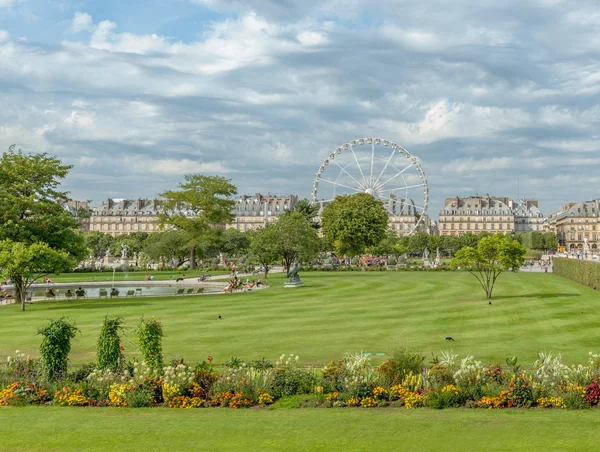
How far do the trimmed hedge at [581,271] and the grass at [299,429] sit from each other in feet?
128

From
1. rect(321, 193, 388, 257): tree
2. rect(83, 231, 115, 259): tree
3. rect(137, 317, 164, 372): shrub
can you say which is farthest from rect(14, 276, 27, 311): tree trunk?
rect(83, 231, 115, 259): tree

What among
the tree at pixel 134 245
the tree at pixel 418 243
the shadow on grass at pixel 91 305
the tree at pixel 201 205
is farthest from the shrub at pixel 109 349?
the tree at pixel 418 243

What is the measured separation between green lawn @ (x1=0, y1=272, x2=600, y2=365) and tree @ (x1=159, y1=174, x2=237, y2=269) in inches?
1769

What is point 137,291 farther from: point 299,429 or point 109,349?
point 299,429

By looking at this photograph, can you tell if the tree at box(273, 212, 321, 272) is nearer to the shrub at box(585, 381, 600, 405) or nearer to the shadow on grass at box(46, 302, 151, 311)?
the shadow on grass at box(46, 302, 151, 311)

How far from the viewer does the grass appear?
449 inches

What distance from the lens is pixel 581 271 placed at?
5522 centimetres

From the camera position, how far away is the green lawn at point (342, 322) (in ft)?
73.8

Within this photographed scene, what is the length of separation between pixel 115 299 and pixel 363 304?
1954 centimetres

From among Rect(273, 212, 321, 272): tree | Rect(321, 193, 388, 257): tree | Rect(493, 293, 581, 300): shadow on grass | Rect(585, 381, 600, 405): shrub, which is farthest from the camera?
Rect(321, 193, 388, 257): tree

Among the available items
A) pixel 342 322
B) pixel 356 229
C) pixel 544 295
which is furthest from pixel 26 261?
pixel 356 229

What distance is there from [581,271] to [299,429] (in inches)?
1951

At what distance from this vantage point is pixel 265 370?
16031mm

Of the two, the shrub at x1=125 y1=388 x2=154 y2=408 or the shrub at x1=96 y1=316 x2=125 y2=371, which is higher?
the shrub at x1=96 y1=316 x2=125 y2=371
